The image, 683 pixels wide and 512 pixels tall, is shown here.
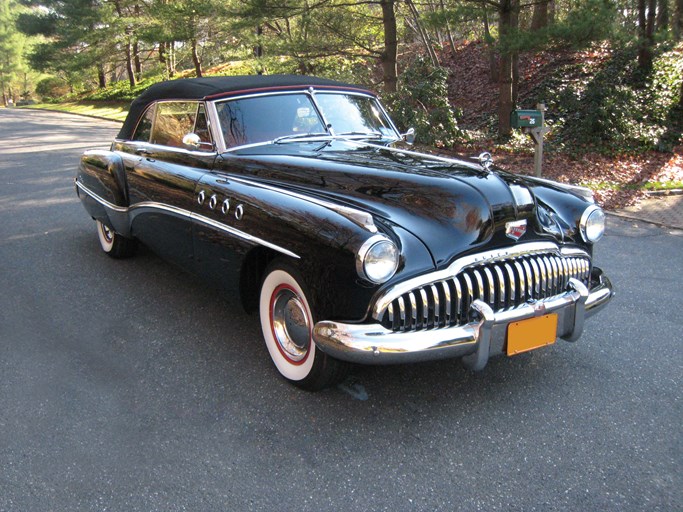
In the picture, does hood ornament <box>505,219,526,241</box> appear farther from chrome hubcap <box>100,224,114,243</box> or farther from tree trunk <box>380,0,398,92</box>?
tree trunk <box>380,0,398,92</box>

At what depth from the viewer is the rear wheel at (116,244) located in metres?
5.27

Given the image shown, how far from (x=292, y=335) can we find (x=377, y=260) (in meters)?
0.85

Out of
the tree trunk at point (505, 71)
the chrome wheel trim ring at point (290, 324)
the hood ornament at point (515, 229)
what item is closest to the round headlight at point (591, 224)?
the hood ornament at point (515, 229)

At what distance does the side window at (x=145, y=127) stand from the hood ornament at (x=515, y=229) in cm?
317

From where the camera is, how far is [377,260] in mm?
2549

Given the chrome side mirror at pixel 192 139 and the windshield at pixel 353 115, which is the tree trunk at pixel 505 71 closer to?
the windshield at pixel 353 115

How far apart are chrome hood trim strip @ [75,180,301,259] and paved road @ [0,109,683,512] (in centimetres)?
73

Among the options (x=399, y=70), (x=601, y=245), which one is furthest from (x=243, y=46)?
(x=601, y=245)

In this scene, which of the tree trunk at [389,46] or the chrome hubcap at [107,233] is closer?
the chrome hubcap at [107,233]

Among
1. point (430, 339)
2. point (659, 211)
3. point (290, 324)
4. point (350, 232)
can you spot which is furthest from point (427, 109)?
point (430, 339)

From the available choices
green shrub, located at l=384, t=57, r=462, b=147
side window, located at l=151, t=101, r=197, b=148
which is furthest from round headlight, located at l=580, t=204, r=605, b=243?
green shrub, located at l=384, t=57, r=462, b=147

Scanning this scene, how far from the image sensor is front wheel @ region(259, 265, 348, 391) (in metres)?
2.91

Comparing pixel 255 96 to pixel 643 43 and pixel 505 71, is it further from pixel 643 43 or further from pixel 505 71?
pixel 643 43

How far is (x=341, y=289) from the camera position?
2.62m
